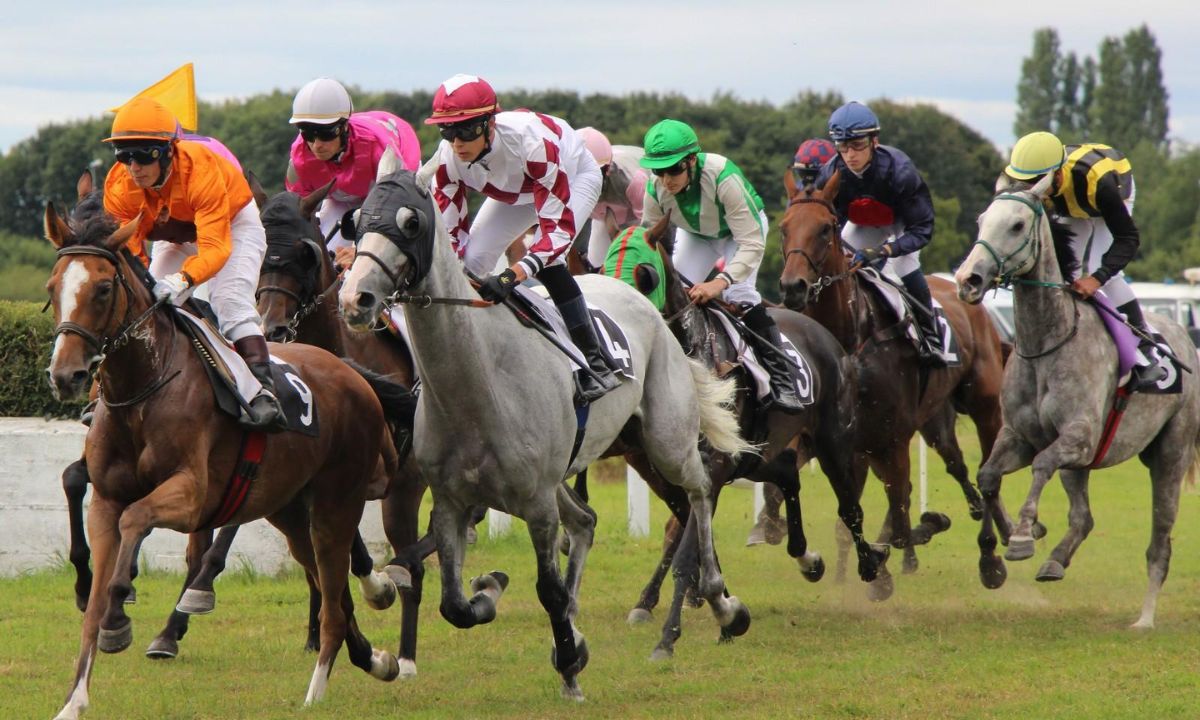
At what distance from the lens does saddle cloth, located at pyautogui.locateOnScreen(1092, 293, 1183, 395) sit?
8.48 meters

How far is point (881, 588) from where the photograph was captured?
379 inches

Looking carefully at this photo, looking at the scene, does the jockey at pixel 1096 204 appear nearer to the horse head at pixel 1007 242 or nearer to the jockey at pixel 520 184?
the horse head at pixel 1007 242

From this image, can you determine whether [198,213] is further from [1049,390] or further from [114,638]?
[1049,390]

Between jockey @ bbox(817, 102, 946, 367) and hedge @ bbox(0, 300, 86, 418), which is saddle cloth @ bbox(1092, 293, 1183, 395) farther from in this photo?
hedge @ bbox(0, 300, 86, 418)

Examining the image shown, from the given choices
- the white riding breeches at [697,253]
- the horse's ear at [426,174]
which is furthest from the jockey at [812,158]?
→ the horse's ear at [426,174]

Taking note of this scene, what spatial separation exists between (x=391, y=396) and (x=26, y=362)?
413 centimetres

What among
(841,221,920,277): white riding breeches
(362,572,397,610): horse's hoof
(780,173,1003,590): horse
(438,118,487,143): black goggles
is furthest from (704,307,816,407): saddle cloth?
(362,572,397,610): horse's hoof

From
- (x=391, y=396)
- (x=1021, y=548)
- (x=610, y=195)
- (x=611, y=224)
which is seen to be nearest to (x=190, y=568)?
(x=391, y=396)

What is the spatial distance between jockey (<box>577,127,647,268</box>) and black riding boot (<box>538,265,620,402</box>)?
2784 millimetres

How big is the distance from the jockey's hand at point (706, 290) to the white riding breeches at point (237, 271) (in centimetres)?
246

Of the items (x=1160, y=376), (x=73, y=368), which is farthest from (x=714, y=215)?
(x=73, y=368)

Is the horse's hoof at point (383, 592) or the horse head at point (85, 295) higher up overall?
the horse head at point (85, 295)

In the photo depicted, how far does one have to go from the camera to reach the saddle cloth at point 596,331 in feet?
21.8

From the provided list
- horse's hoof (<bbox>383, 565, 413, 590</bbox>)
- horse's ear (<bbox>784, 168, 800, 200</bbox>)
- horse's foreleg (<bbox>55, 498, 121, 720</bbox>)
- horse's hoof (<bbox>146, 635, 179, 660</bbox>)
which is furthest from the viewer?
horse's ear (<bbox>784, 168, 800, 200</bbox>)
